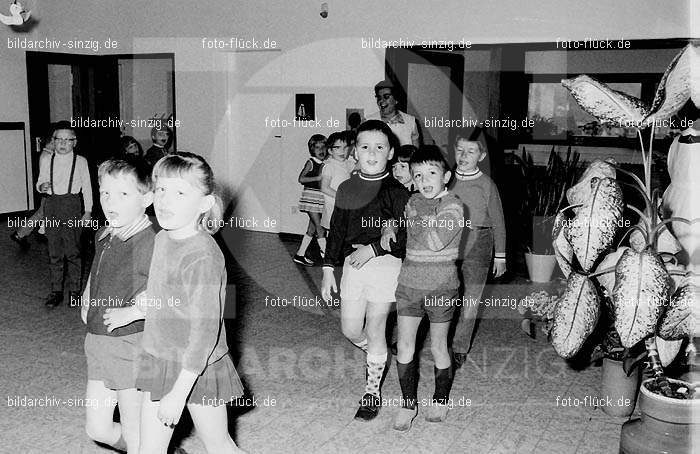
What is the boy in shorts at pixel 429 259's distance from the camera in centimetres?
304

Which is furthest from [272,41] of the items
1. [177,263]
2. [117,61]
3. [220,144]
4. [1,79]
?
[177,263]

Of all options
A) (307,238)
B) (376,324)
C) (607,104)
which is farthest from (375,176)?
(307,238)

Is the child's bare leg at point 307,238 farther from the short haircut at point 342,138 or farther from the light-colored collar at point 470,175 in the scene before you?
the light-colored collar at point 470,175

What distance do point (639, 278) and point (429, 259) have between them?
1005 mm

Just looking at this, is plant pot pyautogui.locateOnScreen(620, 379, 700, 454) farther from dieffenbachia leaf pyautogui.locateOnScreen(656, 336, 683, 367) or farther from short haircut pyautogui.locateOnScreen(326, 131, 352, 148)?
short haircut pyautogui.locateOnScreen(326, 131, 352, 148)

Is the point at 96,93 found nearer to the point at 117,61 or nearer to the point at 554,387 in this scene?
the point at 117,61

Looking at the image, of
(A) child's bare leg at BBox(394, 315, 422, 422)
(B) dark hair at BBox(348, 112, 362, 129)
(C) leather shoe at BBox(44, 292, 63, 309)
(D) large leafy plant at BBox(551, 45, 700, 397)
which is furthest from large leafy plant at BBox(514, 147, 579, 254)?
(C) leather shoe at BBox(44, 292, 63, 309)

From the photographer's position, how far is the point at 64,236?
500 cm

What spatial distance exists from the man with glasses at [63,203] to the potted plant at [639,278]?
3.53 m

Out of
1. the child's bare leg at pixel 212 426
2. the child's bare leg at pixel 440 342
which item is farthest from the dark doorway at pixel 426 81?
the child's bare leg at pixel 212 426

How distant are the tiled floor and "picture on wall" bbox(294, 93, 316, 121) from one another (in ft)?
9.28

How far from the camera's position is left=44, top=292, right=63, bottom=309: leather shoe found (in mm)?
5046

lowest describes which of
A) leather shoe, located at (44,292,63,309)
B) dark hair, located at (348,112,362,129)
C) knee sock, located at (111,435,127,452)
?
leather shoe, located at (44,292,63,309)

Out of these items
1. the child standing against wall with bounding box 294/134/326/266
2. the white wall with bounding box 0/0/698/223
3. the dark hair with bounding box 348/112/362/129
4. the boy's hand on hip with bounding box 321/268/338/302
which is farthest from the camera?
the dark hair with bounding box 348/112/362/129
